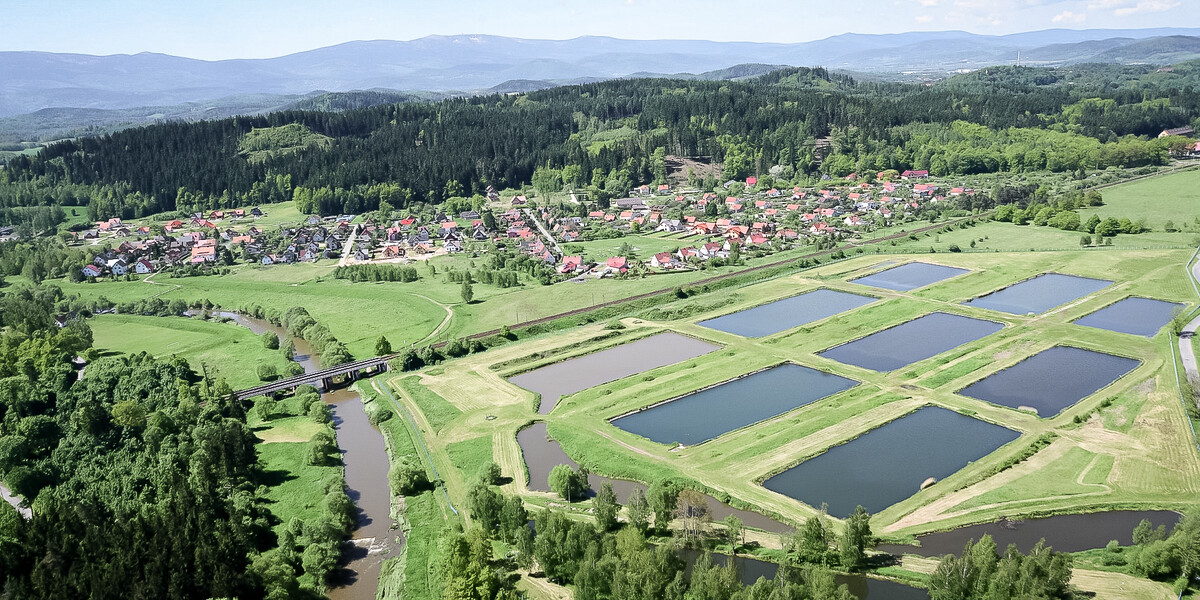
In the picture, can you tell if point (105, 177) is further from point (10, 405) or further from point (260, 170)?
point (10, 405)

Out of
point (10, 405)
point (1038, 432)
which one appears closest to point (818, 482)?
point (1038, 432)

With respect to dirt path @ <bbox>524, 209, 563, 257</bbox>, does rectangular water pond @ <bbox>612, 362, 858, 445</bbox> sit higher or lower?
lower

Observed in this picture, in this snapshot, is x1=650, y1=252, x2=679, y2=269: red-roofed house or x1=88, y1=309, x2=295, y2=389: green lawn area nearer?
x1=88, y1=309, x2=295, y2=389: green lawn area

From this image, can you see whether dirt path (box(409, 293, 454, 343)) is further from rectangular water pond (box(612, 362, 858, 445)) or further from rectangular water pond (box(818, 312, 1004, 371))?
rectangular water pond (box(818, 312, 1004, 371))

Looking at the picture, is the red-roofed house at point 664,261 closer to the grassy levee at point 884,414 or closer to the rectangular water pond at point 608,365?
the grassy levee at point 884,414

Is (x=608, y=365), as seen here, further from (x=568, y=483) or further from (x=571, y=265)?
(x=571, y=265)

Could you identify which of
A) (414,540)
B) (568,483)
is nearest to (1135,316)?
(568,483)

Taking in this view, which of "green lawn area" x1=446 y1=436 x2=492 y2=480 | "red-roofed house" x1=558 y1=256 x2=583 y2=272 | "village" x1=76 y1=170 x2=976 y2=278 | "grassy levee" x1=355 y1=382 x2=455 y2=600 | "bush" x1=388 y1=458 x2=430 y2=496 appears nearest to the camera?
"grassy levee" x1=355 y1=382 x2=455 y2=600

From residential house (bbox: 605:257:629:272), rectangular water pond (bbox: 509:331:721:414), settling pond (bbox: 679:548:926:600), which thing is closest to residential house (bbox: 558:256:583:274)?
residential house (bbox: 605:257:629:272)
